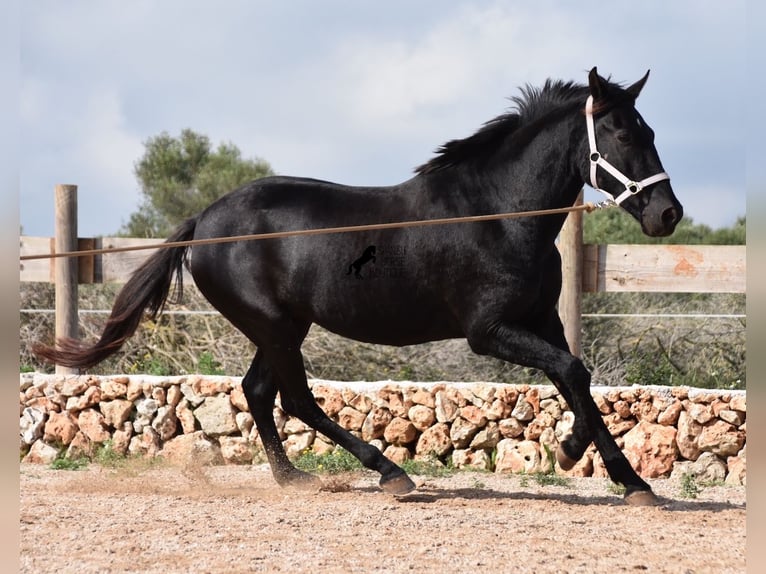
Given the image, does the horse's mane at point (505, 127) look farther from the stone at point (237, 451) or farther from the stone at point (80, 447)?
the stone at point (80, 447)

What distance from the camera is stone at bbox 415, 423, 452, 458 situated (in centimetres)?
686

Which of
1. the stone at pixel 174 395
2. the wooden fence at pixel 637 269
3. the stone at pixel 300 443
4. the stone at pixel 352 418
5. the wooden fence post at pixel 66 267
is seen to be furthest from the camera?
the wooden fence post at pixel 66 267

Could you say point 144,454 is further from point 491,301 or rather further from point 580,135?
point 580,135

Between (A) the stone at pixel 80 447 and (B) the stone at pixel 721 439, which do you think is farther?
(A) the stone at pixel 80 447

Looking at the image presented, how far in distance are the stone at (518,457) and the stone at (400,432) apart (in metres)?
0.67

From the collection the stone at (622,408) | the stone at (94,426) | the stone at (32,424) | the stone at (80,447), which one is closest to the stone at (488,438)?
the stone at (622,408)

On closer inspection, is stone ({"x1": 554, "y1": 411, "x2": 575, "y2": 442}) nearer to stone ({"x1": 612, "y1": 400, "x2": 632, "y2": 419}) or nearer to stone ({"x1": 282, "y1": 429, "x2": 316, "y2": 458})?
stone ({"x1": 612, "y1": 400, "x2": 632, "y2": 419})

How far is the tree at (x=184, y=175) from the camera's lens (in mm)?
23031

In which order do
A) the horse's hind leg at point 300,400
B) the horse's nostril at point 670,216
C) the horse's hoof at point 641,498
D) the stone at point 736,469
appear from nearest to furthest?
the horse's nostril at point 670,216, the horse's hoof at point 641,498, the horse's hind leg at point 300,400, the stone at point 736,469

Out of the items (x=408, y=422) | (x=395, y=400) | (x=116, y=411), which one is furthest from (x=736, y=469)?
(x=116, y=411)

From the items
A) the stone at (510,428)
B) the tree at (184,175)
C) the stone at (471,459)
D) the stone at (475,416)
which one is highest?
the tree at (184,175)

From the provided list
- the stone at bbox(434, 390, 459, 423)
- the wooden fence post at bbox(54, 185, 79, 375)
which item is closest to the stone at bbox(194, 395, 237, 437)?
the wooden fence post at bbox(54, 185, 79, 375)

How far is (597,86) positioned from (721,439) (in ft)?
9.37

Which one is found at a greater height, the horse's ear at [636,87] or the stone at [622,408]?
the horse's ear at [636,87]
